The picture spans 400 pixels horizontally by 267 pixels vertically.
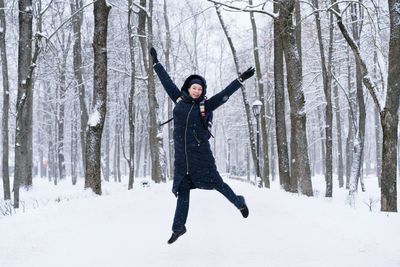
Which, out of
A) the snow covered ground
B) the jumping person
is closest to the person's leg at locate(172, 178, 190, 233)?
the jumping person

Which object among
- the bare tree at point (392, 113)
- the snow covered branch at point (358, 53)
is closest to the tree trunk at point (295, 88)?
the snow covered branch at point (358, 53)

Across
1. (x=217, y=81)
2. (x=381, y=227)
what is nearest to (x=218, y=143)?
(x=217, y=81)

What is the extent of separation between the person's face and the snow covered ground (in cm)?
169

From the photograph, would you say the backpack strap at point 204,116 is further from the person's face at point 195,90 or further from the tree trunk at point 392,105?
the tree trunk at point 392,105

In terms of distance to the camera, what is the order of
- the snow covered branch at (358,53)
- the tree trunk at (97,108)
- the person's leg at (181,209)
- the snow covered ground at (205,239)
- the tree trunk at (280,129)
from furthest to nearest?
the tree trunk at (280,129) < the tree trunk at (97,108) < the snow covered branch at (358,53) < the person's leg at (181,209) < the snow covered ground at (205,239)

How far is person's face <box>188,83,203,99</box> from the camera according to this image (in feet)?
14.8

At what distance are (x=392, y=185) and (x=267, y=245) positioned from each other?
5.10m

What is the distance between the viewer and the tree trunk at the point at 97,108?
10.2 metres

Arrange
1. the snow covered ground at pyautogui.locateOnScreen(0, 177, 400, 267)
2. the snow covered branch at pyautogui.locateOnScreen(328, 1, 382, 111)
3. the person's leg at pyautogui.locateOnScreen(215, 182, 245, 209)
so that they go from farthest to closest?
1. the snow covered branch at pyautogui.locateOnScreen(328, 1, 382, 111)
2. the person's leg at pyautogui.locateOnScreen(215, 182, 245, 209)
3. the snow covered ground at pyautogui.locateOnScreen(0, 177, 400, 267)

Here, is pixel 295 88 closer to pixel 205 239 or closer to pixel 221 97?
pixel 221 97

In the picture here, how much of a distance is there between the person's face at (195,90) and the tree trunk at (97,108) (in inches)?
242

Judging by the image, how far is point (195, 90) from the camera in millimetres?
4523

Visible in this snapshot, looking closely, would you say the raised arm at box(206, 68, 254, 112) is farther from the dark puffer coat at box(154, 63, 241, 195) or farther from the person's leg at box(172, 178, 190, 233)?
the person's leg at box(172, 178, 190, 233)

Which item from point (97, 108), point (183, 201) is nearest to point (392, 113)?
point (183, 201)
